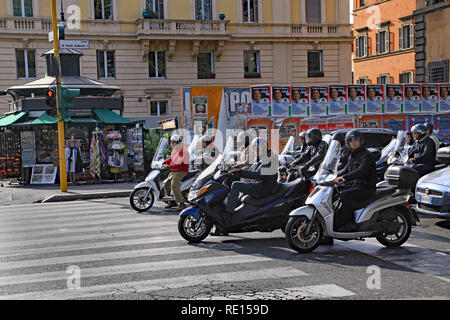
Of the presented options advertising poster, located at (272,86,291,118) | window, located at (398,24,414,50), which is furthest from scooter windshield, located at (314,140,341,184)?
window, located at (398,24,414,50)

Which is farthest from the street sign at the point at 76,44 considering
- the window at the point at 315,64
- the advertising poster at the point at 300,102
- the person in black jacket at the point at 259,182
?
the window at the point at 315,64

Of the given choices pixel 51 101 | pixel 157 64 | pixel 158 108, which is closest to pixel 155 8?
pixel 157 64

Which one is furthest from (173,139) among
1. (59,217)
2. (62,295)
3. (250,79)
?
(250,79)

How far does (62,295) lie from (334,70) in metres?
35.4

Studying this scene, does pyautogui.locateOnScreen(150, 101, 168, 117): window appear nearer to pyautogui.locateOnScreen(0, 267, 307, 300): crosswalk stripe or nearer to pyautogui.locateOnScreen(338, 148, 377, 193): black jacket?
pyautogui.locateOnScreen(338, 148, 377, 193): black jacket

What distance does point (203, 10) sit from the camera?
36500 millimetres

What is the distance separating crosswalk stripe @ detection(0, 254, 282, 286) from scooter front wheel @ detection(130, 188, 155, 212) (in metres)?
5.35

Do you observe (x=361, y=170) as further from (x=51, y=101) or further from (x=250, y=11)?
(x=250, y=11)

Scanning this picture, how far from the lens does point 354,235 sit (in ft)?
25.7

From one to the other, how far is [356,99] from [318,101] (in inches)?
67.2

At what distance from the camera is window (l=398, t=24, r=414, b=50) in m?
39.3

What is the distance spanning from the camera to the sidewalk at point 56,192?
16406 millimetres

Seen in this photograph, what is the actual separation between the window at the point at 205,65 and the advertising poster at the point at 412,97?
16184 millimetres

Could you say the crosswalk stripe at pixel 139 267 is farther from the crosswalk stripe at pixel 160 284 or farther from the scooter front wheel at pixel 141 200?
the scooter front wheel at pixel 141 200
